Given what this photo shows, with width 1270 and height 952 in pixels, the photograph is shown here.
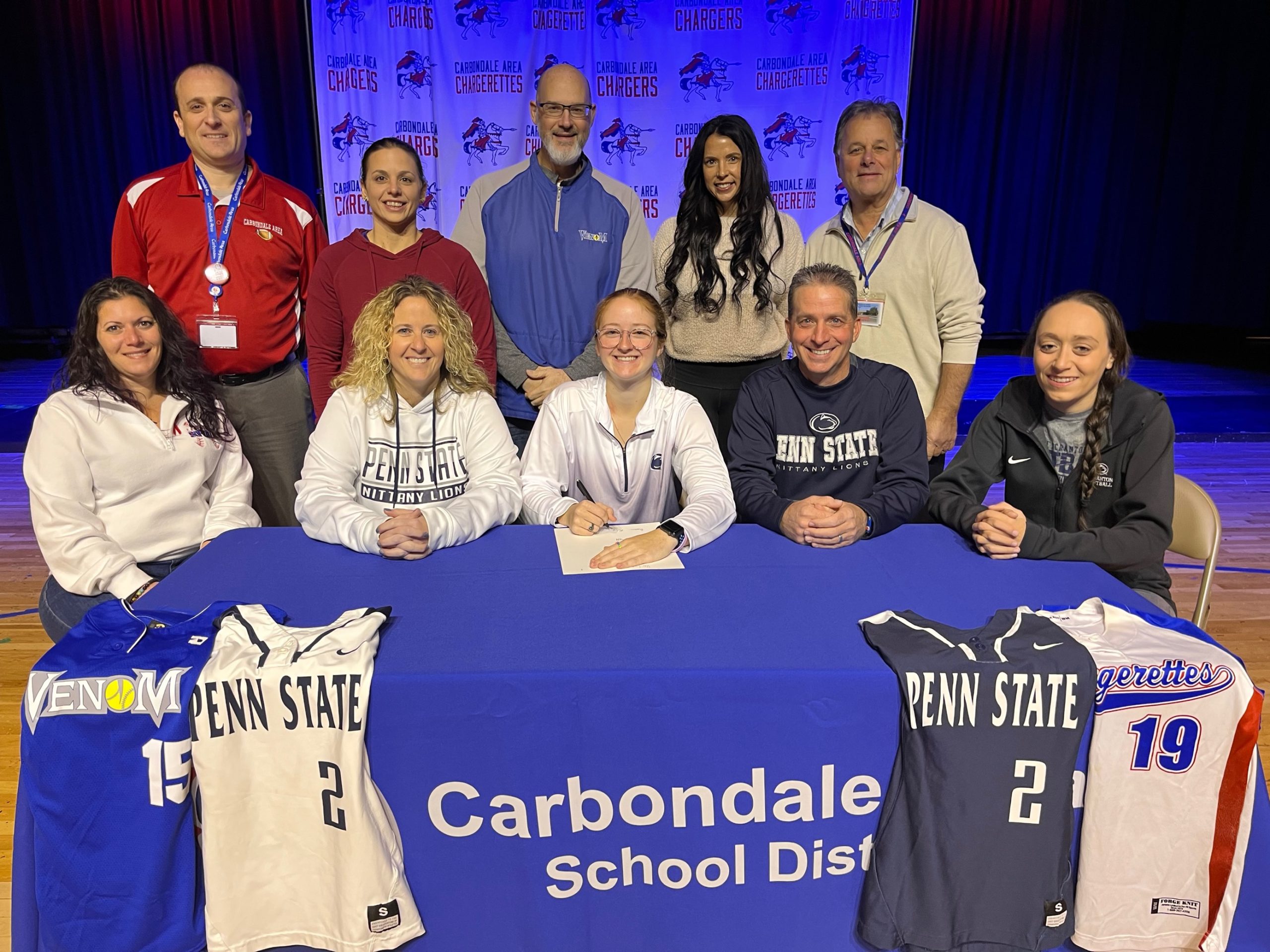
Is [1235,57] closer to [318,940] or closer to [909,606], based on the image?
[909,606]

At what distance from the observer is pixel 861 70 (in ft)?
19.0

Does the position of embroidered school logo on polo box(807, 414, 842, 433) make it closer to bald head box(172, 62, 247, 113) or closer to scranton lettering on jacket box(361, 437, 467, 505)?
scranton lettering on jacket box(361, 437, 467, 505)

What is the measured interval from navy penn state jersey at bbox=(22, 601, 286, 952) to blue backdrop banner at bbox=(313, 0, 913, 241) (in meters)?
4.93

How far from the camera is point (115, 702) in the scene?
1242 millimetres

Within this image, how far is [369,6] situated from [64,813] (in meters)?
5.74

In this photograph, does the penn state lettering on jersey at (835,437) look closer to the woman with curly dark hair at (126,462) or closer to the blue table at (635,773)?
the blue table at (635,773)

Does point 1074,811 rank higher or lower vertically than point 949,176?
lower

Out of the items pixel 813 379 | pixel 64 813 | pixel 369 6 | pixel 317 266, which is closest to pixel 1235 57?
pixel 369 6

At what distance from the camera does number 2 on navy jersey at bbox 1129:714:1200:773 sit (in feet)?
4.11

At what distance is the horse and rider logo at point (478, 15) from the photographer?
5.73m

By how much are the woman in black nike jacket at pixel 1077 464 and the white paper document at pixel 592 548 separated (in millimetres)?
641

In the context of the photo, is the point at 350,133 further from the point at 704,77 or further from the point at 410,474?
the point at 410,474

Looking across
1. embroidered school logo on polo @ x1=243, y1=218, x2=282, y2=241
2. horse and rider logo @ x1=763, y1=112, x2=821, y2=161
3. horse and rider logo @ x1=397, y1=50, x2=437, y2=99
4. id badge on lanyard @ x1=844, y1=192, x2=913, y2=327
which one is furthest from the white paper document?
horse and rider logo @ x1=397, y1=50, x2=437, y2=99

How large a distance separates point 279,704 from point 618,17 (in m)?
5.70
